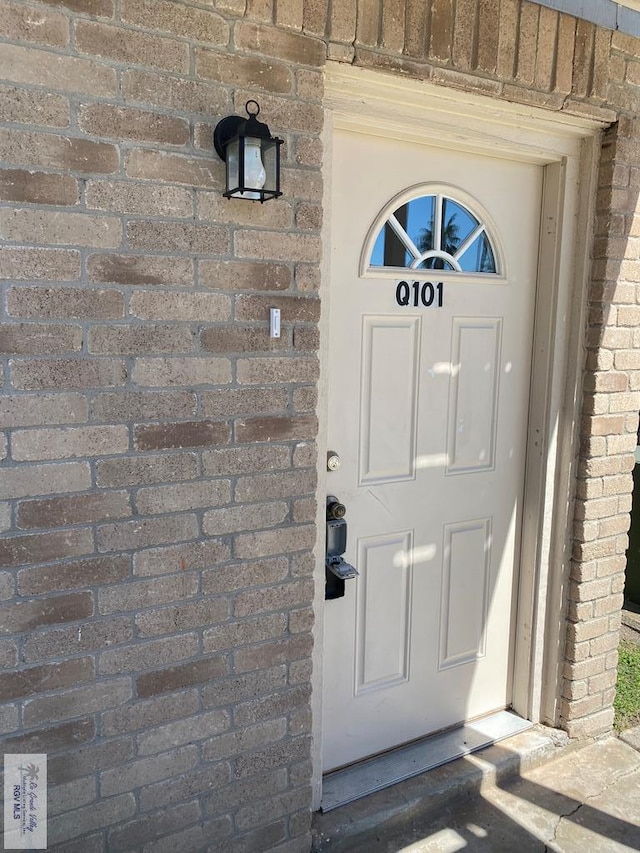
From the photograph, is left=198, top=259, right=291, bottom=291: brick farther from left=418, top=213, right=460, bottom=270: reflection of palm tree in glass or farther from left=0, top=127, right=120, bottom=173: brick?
left=418, top=213, right=460, bottom=270: reflection of palm tree in glass

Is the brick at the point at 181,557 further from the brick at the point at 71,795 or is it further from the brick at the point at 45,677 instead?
the brick at the point at 71,795

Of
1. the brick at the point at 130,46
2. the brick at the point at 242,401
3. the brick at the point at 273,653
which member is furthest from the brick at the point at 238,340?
the brick at the point at 273,653

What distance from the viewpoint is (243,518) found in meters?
1.95

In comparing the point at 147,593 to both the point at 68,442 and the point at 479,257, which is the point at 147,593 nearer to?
the point at 68,442

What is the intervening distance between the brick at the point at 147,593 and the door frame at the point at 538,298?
47 centimetres

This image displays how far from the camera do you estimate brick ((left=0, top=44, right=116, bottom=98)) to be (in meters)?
1.52

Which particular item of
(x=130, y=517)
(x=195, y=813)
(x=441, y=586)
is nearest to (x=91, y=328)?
(x=130, y=517)

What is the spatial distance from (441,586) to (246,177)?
5.77 feet

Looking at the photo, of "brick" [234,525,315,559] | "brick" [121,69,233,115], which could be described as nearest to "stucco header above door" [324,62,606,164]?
"brick" [121,69,233,115]

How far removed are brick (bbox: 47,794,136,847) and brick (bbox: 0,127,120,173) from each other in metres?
1.69

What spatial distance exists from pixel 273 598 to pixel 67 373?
2.96ft

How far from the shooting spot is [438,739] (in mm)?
2730

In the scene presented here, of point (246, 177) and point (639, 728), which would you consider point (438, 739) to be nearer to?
point (639, 728)

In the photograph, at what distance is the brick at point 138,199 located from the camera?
64.6 inches
